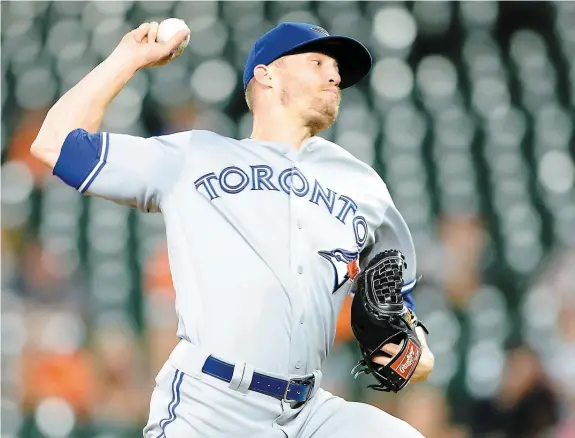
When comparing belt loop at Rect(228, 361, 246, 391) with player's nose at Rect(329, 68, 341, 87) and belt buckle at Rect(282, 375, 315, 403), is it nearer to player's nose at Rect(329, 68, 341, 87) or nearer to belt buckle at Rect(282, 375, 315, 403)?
belt buckle at Rect(282, 375, 315, 403)

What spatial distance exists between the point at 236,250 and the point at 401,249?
1.58ft

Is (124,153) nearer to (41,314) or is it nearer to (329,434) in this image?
(329,434)

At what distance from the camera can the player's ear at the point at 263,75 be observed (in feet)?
6.41

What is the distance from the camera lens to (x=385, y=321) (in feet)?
5.65

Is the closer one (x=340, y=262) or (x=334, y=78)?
(x=340, y=262)

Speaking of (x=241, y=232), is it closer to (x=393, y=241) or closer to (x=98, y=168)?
(x=98, y=168)

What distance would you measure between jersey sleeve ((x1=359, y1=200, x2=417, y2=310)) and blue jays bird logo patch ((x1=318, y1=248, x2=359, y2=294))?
18 centimetres

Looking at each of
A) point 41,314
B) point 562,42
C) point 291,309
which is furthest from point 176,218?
point 562,42

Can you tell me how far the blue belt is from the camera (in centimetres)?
158

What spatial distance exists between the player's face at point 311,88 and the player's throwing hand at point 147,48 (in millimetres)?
265

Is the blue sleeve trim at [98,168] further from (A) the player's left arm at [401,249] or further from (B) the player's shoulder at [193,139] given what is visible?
(A) the player's left arm at [401,249]

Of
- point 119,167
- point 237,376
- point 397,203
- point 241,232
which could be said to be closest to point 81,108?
point 119,167

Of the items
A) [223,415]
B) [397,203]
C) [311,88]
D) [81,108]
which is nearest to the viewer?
[223,415]

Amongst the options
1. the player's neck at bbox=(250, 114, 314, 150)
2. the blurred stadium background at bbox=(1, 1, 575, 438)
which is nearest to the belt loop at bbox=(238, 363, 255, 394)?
the player's neck at bbox=(250, 114, 314, 150)
